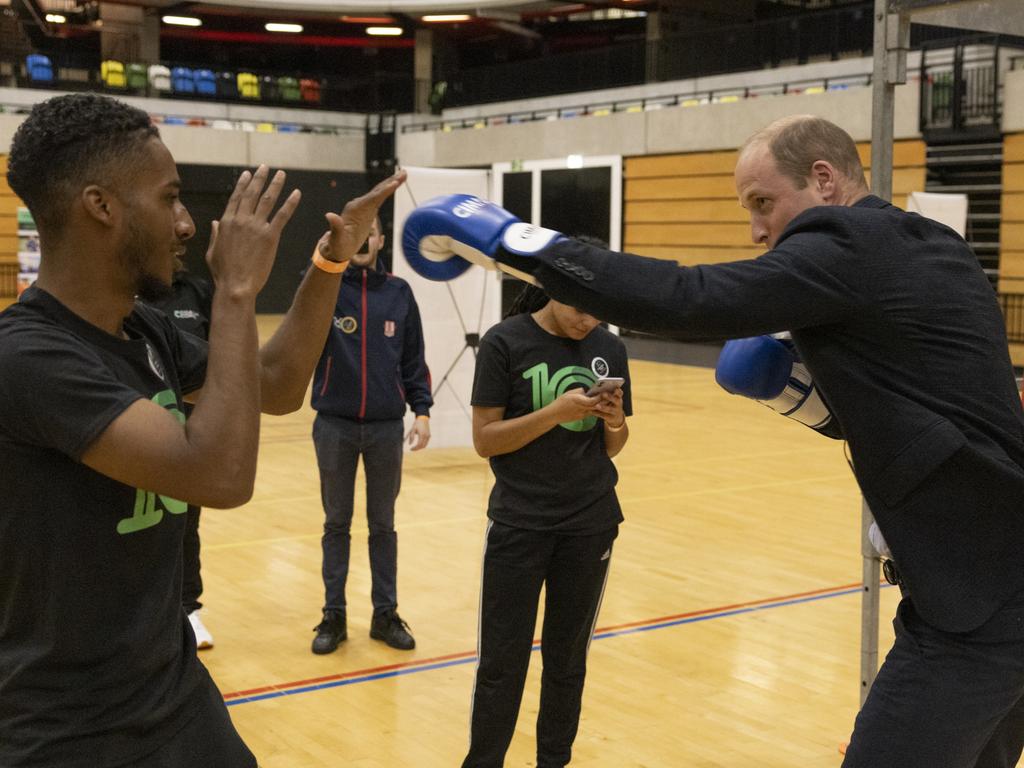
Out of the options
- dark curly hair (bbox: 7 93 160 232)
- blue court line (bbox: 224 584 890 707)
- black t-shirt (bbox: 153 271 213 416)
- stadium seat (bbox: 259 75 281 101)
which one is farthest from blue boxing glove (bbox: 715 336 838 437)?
stadium seat (bbox: 259 75 281 101)

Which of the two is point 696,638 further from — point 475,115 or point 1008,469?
point 475,115

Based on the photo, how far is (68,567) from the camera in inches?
68.2

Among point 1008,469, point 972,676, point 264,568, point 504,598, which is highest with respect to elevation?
point 1008,469

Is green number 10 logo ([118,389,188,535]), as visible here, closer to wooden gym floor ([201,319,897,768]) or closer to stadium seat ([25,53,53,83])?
wooden gym floor ([201,319,897,768])

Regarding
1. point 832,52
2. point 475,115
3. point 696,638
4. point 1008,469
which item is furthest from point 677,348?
point 1008,469

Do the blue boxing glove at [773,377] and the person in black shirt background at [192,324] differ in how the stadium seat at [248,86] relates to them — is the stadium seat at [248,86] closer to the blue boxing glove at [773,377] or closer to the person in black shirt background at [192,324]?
the person in black shirt background at [192,324]

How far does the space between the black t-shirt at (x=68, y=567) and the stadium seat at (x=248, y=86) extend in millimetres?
23697

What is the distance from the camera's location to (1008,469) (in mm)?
1998

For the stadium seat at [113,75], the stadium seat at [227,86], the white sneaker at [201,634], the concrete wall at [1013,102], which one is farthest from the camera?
the stadium seat at [227,86]

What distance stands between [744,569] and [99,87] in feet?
63.5

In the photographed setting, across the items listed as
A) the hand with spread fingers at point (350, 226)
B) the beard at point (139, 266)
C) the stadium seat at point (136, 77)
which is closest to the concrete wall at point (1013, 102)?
the hand with spread fingers at point (350, 226)

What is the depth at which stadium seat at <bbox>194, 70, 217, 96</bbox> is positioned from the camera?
23.7 metres

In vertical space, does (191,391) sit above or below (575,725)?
above

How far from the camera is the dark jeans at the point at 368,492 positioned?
5176 mm
